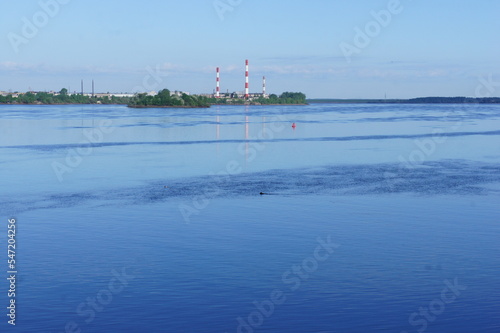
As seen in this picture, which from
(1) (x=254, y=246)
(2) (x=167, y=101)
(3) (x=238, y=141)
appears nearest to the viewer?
(1) (x=254, y=246)

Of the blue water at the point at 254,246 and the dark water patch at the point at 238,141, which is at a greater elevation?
the dark water patch at the point at 238,141

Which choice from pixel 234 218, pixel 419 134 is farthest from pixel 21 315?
pixel 419 134

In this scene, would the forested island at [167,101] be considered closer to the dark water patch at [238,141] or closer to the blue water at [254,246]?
the dark water patch at [238,141]

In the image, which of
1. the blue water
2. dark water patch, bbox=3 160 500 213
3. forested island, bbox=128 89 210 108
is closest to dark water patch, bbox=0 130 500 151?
the blue water

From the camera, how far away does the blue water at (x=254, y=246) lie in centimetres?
1345

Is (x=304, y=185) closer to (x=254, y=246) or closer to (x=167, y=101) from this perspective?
(x=254, y=246)

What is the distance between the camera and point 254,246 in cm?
1850

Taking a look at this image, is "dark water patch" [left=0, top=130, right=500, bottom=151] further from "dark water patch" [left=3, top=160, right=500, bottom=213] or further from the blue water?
"dark water patch" [left=3, top=160, right=500, bottom=213]

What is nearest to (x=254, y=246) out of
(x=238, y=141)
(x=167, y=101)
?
(x=238, y=141)

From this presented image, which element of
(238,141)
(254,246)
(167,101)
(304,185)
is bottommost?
(254,246)

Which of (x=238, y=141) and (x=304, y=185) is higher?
(x=238, y=141)

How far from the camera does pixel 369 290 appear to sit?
14680 millimetres

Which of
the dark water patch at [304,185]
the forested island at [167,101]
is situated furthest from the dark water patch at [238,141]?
the forested island at [167,101]

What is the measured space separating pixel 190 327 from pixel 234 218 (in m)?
9.71
